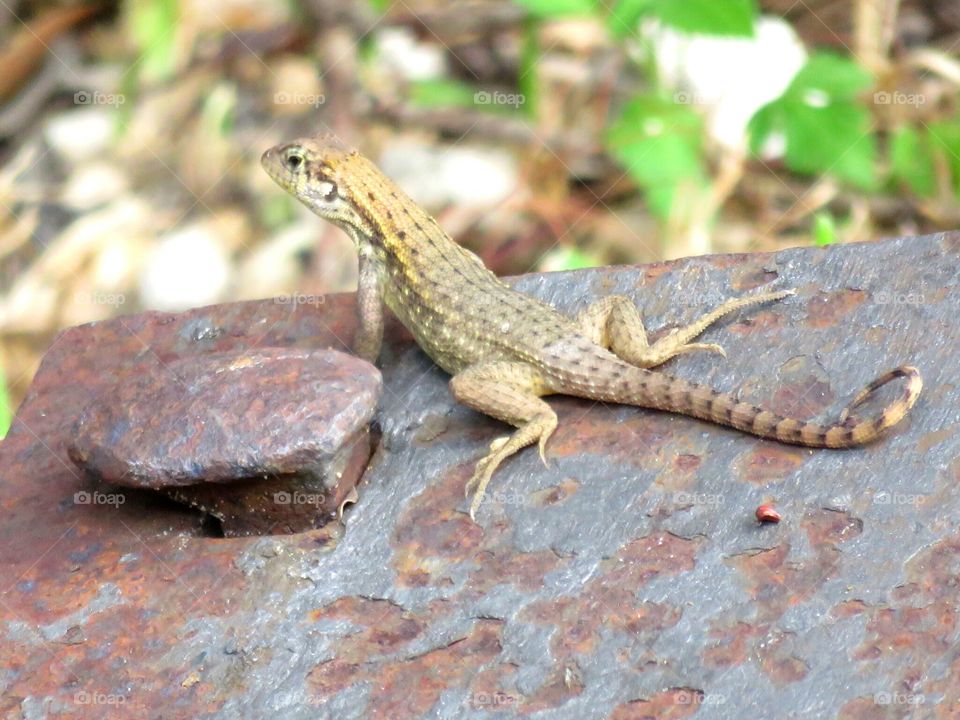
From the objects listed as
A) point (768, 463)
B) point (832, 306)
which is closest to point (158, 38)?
point (832, 306)

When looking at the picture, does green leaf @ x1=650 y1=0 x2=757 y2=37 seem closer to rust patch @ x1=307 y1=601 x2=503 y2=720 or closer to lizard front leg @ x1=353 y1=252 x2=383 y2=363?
lizard front leg @ x1=353 y1=252 x2=383 y2=363

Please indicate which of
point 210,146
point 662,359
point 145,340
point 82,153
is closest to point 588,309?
point 662,359

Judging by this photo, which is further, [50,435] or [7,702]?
[50,435]

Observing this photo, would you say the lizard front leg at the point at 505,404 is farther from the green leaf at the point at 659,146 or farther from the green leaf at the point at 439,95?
the green leaf at the point at 439,95

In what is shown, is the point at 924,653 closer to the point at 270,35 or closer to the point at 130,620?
the point at 130,620

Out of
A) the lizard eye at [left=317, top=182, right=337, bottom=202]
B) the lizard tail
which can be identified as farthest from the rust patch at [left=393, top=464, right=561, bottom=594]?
the lizard eye at [left=317, top=182, right=337, bottom=202]

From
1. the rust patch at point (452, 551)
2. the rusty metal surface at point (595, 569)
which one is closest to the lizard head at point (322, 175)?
the rusty metal surface at point (595, 569)

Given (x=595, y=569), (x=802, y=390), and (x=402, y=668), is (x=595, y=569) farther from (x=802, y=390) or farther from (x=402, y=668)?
(x=802, y=390)
